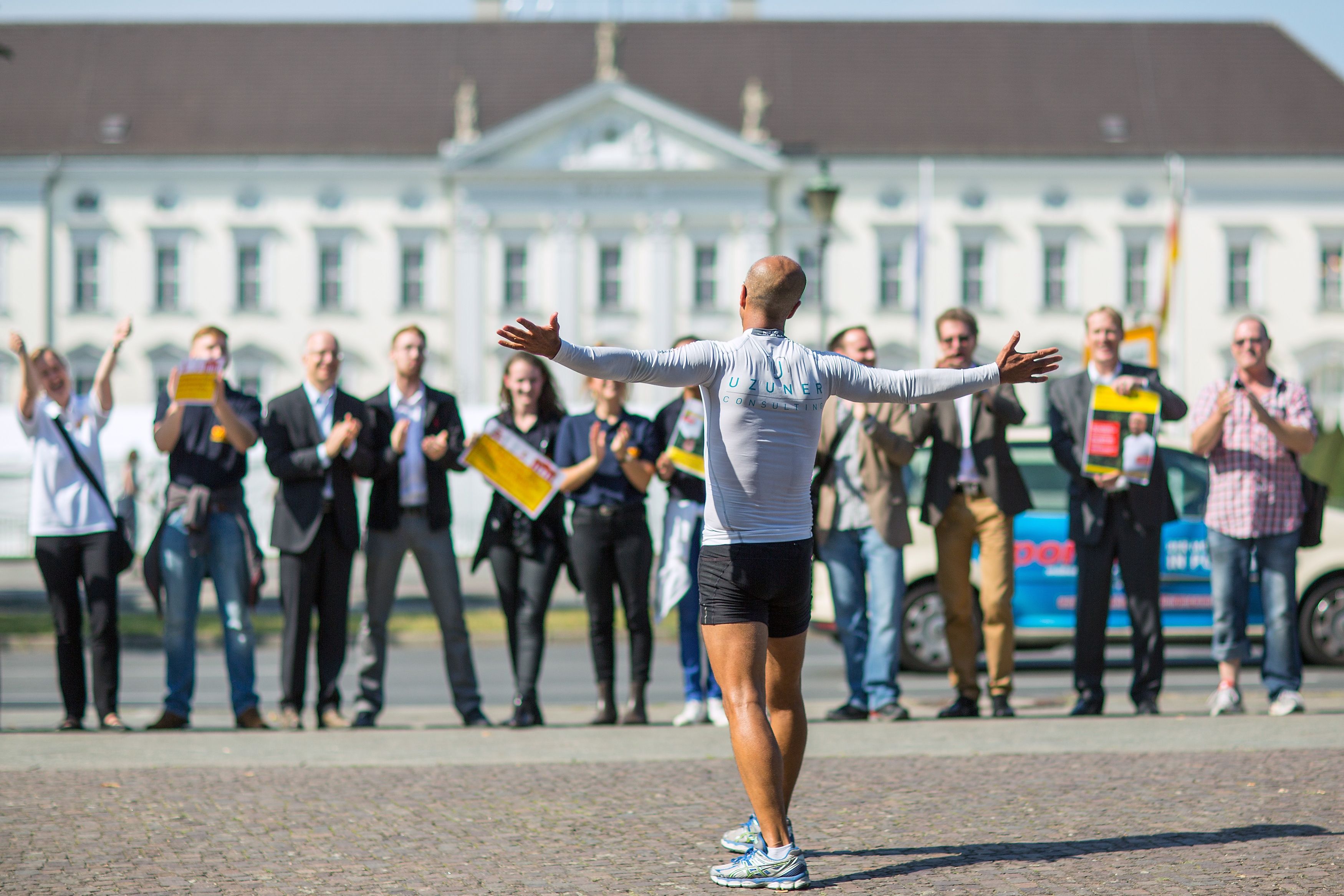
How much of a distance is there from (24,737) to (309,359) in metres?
2.31

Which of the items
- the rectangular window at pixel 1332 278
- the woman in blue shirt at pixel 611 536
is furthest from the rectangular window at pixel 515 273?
the woman in blue shirt at pixel 611 536

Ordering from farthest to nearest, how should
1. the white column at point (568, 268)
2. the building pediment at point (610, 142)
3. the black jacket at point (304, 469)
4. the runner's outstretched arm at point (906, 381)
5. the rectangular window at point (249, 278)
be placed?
the rectangular window at point (249, 278)
the white column at point (568, 268)
the building pediment at point (610, 142)
the black jacket at point (304, 469)
the runner's outstretched arm at point (906, 381)

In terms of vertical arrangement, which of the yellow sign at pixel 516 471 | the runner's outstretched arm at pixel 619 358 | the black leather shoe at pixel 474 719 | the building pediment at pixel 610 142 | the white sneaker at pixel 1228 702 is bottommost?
the black leather shoe at pixel 474 719

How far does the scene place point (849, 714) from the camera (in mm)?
8062

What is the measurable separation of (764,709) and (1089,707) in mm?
3877

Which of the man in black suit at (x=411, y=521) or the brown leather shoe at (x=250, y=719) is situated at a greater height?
the man in black suit at (x=411, y=521)

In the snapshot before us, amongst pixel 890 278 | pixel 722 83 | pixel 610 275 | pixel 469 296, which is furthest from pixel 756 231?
pixel 469 296

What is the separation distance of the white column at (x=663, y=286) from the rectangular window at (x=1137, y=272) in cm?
1551

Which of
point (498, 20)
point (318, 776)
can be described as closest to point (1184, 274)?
point (498, 20)

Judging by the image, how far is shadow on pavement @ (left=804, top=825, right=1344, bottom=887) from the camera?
4.73 metres

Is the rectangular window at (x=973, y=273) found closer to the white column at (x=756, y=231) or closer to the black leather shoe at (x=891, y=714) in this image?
the white column at (x=756, y=231)

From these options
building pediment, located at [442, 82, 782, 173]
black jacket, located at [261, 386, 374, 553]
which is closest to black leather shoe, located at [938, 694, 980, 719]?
black jacket, located at [261, 386, 374, 553]

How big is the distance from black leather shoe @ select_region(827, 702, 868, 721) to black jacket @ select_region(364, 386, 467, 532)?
2290mm

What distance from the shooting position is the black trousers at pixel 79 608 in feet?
25.1
